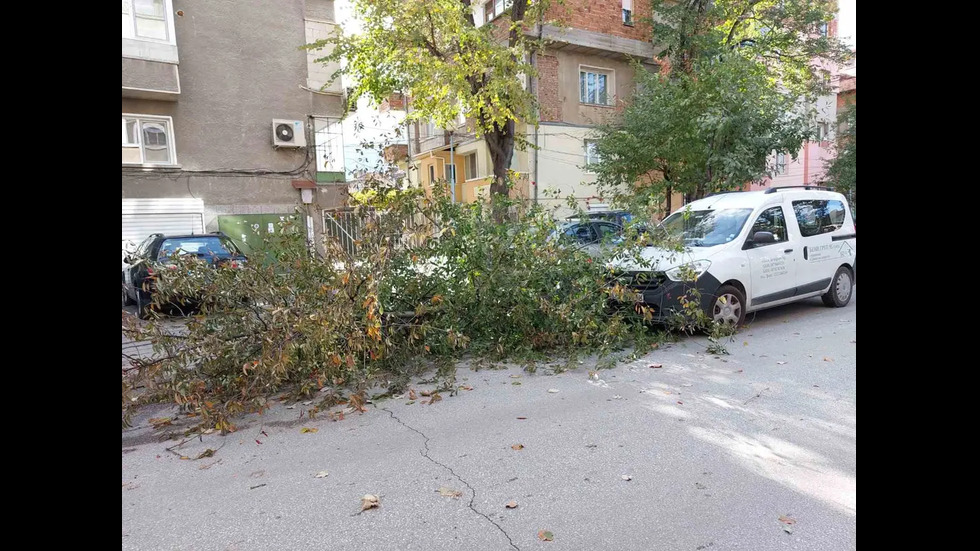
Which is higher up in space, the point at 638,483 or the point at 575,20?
the point at 575,20

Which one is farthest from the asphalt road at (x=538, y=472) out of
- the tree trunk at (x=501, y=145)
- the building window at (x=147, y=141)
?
the building window at (x=147, y=141)

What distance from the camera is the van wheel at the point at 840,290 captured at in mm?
9250

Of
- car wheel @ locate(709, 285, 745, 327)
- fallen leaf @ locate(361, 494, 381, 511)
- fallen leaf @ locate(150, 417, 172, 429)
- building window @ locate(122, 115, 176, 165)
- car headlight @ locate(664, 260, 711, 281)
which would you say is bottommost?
fallen leaf @ locate(361, 494, 381, 511)

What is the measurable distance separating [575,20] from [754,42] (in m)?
6.85

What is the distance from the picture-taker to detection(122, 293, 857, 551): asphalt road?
311cm

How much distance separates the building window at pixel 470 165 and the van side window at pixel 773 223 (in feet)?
68.6

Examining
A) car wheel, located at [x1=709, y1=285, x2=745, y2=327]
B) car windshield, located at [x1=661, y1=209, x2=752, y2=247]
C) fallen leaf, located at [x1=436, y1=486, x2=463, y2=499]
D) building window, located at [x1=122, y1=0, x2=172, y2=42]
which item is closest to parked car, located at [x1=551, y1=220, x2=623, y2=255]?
car windshield, located at [x1=661, y1=209, x2=752, y2=247]

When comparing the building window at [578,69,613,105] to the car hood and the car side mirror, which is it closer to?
the car side mirror

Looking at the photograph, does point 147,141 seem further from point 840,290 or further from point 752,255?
point 840,290

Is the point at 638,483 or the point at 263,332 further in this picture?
the point at 263,332

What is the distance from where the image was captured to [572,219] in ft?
28.0

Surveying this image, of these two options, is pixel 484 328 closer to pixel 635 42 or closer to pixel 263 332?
pixel 263 332

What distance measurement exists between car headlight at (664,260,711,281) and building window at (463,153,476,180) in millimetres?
21731
